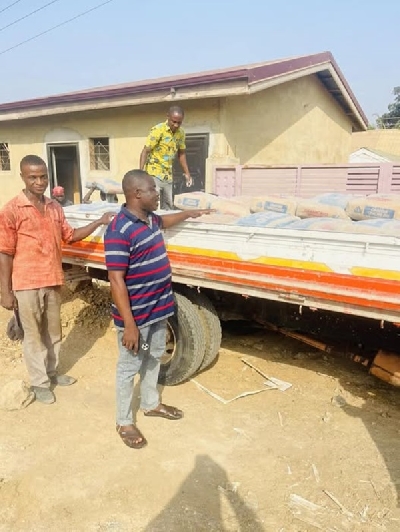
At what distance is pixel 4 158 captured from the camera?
42.5 feet

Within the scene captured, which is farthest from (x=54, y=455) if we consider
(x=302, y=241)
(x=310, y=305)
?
(x=302, y=241)

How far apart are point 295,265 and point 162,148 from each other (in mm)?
3202

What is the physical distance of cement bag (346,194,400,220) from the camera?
3479 millimetres

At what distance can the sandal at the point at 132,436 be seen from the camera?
294 cm

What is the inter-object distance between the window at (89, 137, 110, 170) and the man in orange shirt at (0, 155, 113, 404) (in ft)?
23.3

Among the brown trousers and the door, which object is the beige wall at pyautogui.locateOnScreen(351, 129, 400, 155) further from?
the brown trousers

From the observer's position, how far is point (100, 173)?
33.9 ft

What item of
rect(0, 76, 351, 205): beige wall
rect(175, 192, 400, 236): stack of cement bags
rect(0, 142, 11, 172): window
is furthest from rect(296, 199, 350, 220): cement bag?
rect(0, 142, 11, 172): window

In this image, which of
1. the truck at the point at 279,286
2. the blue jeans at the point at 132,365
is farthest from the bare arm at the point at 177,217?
the blue jeans at the point at 132,365

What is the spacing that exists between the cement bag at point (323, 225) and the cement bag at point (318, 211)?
0.53 m

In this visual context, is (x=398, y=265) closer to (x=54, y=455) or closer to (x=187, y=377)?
(x=187, y=377)

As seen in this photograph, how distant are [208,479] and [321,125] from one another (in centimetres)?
1073

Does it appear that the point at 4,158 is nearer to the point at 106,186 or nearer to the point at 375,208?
the point at 106,186

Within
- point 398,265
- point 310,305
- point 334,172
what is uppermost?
point 334,172
